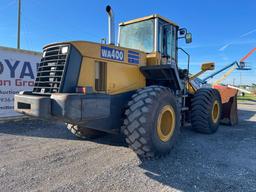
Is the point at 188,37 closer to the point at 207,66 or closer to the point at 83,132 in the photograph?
the point at 207,66

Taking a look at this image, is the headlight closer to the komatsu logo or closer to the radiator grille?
the radiator grille

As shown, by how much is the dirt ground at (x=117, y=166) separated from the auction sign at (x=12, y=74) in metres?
2.42

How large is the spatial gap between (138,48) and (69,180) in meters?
3.41

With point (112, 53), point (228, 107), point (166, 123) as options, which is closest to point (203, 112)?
point (166, 123)

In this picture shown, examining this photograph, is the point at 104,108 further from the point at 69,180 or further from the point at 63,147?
the point at 63,147

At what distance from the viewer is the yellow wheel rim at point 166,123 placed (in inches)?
181

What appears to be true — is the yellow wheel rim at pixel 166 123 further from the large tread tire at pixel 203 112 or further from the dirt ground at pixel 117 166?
the large tread tire at pixel 203 112

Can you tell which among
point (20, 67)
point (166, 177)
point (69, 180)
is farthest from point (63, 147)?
point (20, 67)

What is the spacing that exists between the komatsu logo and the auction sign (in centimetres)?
548

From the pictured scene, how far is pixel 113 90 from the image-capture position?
15.2 feet

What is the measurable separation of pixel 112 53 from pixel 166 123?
5.91ft

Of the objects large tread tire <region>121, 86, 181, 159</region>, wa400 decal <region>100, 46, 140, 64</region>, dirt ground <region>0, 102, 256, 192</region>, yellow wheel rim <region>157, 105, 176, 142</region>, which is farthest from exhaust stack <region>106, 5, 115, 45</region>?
dirt ground <region>0, 102, 256, 192</region>

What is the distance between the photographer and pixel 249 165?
442cm

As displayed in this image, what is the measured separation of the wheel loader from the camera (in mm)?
3842
